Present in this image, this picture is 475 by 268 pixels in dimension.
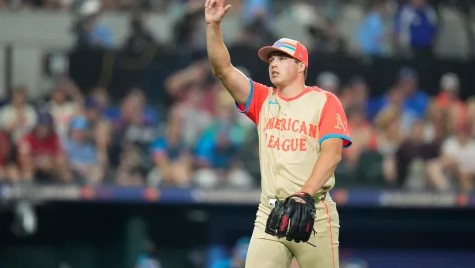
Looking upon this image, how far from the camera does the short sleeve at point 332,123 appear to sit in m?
6.58

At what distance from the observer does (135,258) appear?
12906mm

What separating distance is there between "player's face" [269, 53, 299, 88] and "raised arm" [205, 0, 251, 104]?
0.19m

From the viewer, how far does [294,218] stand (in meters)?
6.28

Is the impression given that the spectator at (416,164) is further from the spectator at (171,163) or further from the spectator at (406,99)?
the spectator at (171,163)

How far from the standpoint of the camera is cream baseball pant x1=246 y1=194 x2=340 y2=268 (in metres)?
6.54

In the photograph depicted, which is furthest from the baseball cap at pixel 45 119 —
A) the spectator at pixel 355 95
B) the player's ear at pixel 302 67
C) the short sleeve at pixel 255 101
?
the player's ear at pixel 302 67

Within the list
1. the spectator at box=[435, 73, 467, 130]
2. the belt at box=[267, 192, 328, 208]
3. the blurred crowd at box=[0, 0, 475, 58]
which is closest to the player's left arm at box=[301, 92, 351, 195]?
the belt at box=[267, 192, 328, 208]

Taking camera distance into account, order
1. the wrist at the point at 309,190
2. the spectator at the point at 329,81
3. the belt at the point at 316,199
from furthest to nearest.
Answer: the spectator at the point at 329,81, the belt at the point at 316,199, the wrist at the point at 309,190

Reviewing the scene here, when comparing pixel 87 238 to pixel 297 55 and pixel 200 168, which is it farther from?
pixel 297 55

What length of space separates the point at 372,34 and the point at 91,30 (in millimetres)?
3734

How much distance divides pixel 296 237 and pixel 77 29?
8.26 m

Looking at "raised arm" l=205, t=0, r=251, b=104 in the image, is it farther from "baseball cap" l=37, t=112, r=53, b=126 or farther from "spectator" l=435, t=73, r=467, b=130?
"spectator" l=435, t=73, r=467, b=130

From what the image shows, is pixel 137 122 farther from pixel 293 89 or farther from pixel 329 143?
pixel 329 143

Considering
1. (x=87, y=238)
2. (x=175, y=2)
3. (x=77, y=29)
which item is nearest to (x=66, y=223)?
(x=87, y=238)
